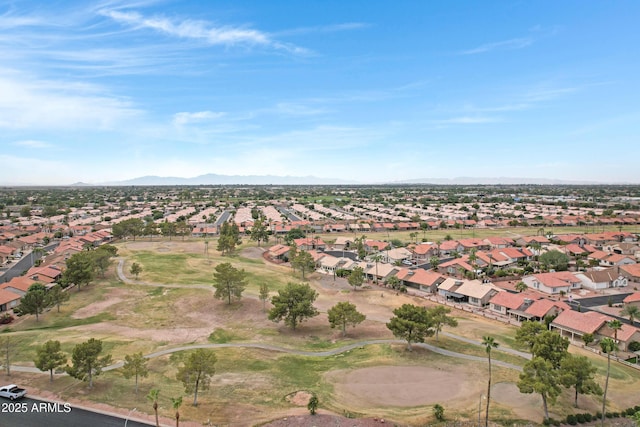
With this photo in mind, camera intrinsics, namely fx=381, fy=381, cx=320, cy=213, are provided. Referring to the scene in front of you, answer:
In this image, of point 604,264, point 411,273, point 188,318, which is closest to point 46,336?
point 188,318

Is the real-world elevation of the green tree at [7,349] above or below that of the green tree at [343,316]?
below

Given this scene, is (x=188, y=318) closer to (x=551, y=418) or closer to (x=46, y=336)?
(x=46, y=336)

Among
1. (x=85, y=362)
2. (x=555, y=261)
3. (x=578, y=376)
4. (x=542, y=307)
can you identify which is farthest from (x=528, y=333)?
(x=555, y=261)

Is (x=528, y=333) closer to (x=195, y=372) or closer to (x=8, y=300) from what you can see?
(x=195, y=372)

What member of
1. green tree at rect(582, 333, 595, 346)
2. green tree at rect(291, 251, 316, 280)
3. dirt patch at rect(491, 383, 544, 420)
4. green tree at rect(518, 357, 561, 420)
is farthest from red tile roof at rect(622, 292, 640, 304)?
green tree at rect(291, 251, 316, 280)

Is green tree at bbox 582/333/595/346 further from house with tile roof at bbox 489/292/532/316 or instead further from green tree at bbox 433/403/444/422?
green tree at bbox 433/403/444/422

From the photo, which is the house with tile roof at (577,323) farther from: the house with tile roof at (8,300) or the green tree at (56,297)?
the house with tile roof at (8,300)

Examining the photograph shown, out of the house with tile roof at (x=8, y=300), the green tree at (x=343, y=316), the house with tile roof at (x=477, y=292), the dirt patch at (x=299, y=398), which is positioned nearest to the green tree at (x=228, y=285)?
the green tree at (x=343, y=316)
